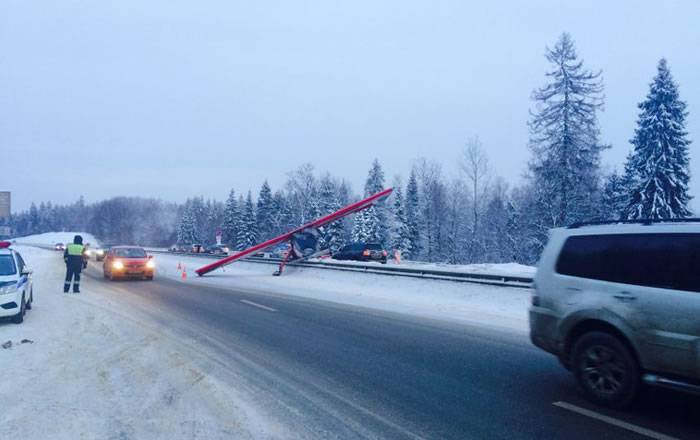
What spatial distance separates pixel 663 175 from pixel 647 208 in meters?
2.23

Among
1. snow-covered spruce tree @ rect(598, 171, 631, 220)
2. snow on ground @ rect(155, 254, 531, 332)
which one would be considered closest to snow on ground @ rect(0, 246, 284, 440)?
snow on ground @ rect(155, 254, 531, 332)

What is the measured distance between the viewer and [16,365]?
25.5 feet

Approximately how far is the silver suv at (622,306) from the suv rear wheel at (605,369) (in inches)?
0.4

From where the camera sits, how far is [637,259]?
586 centimetres

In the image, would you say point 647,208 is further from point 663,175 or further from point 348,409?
point 348,409

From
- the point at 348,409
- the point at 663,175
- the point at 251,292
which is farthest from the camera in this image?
the point at 663,175

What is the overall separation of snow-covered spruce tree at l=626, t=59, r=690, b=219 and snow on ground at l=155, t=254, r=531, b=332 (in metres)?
20.9

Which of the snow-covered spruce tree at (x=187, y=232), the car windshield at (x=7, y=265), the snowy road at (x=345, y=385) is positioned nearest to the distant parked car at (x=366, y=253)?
Answer: the snowy road at (x=345, y=385)

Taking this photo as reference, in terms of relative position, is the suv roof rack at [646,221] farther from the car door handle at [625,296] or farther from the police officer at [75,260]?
the police officer at [75,260]

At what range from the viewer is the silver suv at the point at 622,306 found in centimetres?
529

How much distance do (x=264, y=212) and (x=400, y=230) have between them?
91.4 feet

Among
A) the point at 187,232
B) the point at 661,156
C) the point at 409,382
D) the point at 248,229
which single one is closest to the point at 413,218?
the point at 248,229

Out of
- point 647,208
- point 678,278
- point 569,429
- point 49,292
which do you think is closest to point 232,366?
point 569,429

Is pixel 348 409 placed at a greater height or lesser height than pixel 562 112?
lesser
